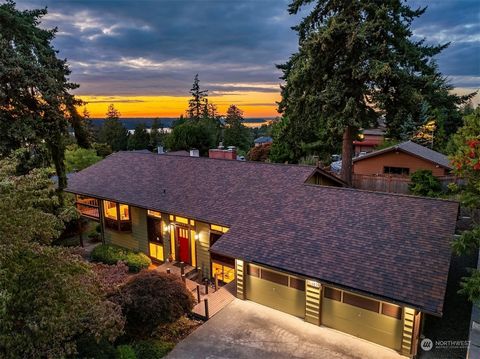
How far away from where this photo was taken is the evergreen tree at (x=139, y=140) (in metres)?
66.4

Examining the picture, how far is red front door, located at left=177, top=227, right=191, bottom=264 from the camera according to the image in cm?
1574

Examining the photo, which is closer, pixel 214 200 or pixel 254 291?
pixel 254 291

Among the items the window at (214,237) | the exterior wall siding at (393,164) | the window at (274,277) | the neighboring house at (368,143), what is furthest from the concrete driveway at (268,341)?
the neighboring house at (368,143)

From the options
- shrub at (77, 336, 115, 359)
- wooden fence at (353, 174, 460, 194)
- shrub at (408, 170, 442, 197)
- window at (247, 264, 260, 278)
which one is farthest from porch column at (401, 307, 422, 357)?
wooden fence at (353, 174, 460, 194)

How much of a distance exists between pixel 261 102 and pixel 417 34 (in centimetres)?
4564

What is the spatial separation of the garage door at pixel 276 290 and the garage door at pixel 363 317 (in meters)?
0.95

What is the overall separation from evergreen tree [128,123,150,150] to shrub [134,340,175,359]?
6031 cm

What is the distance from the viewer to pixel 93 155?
38.6 meters

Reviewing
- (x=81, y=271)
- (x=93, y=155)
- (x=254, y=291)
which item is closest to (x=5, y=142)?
(x=81, y=271)

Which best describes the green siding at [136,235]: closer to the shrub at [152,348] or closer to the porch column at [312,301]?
the shrub at [152,348]

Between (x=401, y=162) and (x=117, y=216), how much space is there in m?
24.9

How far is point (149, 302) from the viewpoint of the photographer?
981cm

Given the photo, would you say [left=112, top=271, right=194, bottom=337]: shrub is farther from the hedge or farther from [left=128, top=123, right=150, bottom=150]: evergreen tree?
[left=128, top=123, right=150, bottom=150]: evergreen tree

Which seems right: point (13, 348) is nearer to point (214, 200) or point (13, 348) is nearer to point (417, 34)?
point (214, 200)
